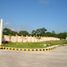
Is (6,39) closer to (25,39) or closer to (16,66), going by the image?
(25,39)

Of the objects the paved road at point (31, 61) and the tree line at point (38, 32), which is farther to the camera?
the tree line at point (38, 32)

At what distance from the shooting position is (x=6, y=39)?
3928cm

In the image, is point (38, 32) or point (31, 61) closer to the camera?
point (31, 61)

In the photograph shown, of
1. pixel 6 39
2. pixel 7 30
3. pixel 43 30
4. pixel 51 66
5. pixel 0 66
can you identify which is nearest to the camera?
pixel 0 66

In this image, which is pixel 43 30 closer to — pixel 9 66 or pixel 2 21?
pixel 2 21

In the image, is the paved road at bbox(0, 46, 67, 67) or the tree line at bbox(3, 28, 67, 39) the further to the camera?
the tree line at bbox(3, 28, 67, 39)

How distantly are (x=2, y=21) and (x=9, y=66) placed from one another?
18189 millimetres

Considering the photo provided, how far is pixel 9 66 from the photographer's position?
31.7 feet

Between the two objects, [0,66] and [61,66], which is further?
[61,66]

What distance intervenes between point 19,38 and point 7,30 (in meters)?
35.8

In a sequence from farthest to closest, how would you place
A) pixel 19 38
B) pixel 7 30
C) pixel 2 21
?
1. pixel 7 30
2. pixel 19 38
3. pixel 2 21

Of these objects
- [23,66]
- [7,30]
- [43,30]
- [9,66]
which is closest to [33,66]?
[23,66]

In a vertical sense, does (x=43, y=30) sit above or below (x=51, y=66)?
above

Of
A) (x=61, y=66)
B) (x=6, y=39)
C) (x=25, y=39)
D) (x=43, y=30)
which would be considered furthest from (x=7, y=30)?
(x=61, y=66)
